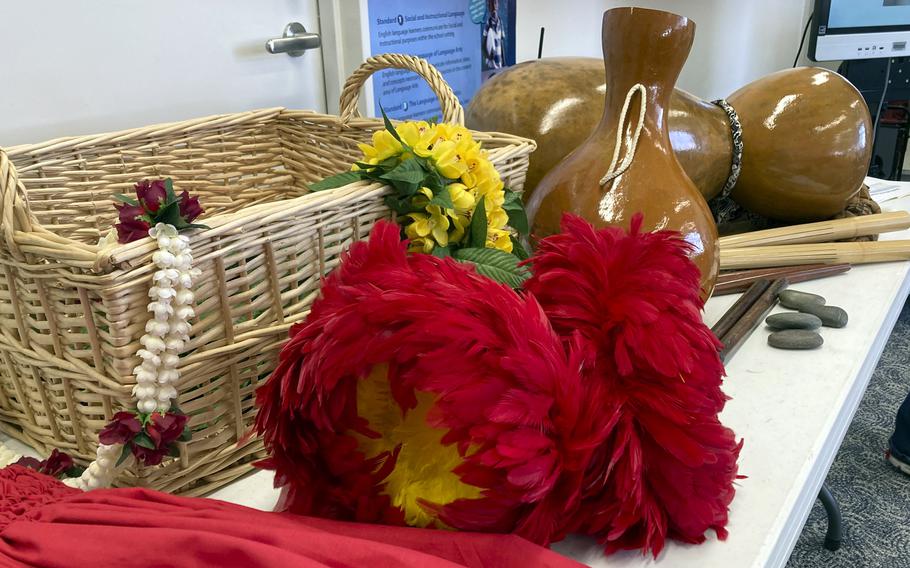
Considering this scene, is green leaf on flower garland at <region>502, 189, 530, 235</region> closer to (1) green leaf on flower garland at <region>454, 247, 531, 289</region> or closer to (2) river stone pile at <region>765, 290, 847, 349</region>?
(1) green leaf on flower garland at <region>454, 247, 531, 289</region>

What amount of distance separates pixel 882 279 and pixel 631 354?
0.54 meters

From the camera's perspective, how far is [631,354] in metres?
0.34

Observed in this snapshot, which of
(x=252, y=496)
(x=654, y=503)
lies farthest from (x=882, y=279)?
(x=252, y=496)

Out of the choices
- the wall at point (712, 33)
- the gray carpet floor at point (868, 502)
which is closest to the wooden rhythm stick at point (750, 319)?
the gray carpet floor at point (868, 502)

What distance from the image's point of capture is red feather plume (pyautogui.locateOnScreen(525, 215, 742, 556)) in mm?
332

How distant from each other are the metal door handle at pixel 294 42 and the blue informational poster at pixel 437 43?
8 cm

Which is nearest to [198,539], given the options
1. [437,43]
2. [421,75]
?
[421,75]

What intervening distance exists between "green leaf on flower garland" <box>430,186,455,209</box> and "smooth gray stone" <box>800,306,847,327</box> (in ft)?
1.21

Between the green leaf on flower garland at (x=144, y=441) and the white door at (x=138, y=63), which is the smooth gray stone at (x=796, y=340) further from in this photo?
the white door at (x=138, y=63)

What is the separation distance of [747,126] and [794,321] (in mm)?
289

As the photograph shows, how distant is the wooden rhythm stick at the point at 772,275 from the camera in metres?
0.70

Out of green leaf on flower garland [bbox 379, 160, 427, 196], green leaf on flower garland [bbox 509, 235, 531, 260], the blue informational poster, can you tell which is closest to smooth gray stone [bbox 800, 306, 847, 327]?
green leaf on flower garland [bbox 509, 235, 531, 260]

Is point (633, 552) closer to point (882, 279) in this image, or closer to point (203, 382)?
point (203, 382)

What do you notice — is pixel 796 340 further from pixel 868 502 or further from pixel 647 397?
pixel 868 502
